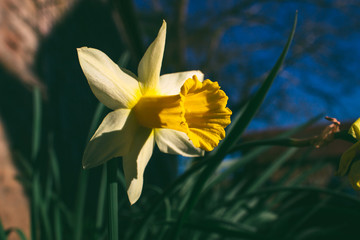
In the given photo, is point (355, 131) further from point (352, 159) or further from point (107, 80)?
point (107, 80)

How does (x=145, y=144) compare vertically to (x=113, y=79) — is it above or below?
below

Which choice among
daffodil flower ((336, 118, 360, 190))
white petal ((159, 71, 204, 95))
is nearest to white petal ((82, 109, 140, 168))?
white petal ((159, 71, 204, 95))

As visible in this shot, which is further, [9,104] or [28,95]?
[28,95]

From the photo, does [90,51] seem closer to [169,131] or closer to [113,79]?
[113,79]

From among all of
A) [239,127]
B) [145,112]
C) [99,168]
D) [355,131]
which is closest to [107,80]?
[145,112]

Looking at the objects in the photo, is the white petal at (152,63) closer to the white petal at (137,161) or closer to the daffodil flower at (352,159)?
the white petal at (137,161)

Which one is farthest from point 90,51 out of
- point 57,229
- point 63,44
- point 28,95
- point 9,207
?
point 63,44

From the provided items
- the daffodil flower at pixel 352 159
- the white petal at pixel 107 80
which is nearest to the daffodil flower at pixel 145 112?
the white petal at pixel 107 80
